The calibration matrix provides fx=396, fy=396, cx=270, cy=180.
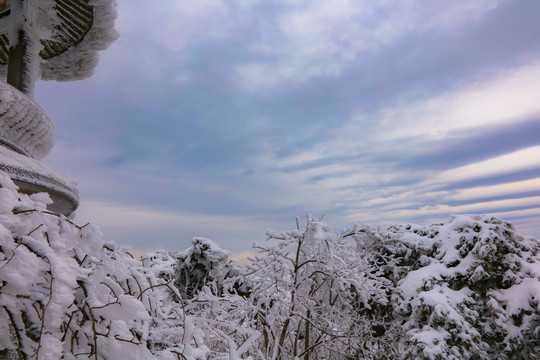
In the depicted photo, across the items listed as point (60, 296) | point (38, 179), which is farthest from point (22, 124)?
point (60, 296)

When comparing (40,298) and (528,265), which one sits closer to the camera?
(40,298)

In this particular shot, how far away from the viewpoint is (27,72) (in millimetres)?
4918

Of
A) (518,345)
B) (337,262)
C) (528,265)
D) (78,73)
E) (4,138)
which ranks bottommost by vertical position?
(518,345)

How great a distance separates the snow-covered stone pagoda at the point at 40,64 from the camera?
3631 mm

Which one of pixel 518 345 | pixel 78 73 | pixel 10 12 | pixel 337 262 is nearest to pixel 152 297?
pixel 337 262

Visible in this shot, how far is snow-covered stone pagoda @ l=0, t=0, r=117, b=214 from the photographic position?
11.9 ft

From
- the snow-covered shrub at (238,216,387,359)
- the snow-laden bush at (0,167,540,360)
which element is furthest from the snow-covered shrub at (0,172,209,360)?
the snow-covered shrub at (238,216,387,359)

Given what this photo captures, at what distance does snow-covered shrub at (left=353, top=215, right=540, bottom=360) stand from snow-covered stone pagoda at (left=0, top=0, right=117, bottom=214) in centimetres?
524

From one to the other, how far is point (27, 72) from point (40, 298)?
4.45m

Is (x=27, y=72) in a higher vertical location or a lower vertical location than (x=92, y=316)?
higher

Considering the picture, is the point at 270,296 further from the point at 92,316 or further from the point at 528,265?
the point at 528,265

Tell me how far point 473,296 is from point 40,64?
814cm

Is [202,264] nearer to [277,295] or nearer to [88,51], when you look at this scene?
[277,295]

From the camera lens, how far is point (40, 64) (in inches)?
258
